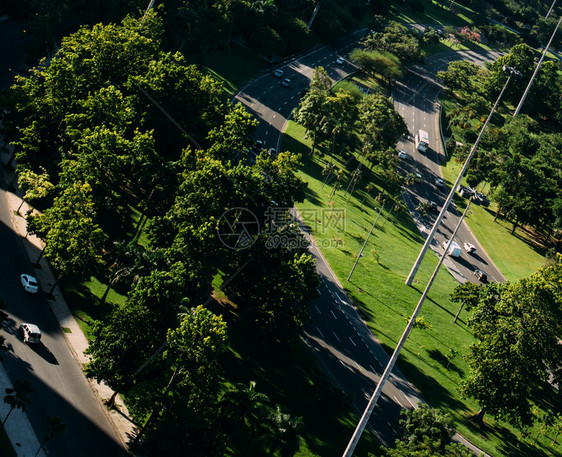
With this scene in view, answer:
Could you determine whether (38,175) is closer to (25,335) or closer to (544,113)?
(25,335)

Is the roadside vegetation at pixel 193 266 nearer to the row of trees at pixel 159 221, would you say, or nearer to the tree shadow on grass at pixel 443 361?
the row of trees at pixel 159 221

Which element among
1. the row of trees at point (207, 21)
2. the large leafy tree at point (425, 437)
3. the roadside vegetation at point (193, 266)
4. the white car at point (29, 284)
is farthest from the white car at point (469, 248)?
the white car at point (29, 284)

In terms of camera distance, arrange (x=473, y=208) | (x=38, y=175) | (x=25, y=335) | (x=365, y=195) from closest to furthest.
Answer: (x=25, y=335) → (x=38, y=175) → (x=365, y=195) → (x=473, y=208)

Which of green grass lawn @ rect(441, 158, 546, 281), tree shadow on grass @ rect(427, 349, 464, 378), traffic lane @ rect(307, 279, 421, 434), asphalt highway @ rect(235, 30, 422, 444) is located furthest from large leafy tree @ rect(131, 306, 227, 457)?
green grass lawn @ rect(441, 158, 546, 281)

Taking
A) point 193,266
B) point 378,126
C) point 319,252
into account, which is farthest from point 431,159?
point 193,266

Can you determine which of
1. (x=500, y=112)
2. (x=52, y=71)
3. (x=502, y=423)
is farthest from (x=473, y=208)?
(x=52, y=71)
